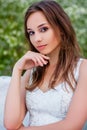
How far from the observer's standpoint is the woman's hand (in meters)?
2.12

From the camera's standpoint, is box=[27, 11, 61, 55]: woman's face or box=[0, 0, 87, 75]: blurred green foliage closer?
box=[27, 11, 61, 55]: woman's face

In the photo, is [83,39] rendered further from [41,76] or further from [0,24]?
[41,76]

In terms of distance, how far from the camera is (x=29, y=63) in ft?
7.23

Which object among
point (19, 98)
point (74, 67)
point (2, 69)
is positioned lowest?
point (2, 69)

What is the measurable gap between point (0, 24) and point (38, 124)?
210 centimetres

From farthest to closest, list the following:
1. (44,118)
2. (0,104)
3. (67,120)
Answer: (0,104)
(44,118)
(67,120)

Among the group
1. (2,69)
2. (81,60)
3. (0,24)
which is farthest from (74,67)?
(0,24)

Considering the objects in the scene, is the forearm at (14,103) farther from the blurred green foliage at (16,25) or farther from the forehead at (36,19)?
the blurred green foliage at (16,25)

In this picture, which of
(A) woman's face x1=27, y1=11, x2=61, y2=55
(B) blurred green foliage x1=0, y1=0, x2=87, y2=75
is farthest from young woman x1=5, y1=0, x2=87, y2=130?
(B) blurred green foliage x1=0, y1=0, x2=87, y2=75

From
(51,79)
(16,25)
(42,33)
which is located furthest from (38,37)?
(16,25)

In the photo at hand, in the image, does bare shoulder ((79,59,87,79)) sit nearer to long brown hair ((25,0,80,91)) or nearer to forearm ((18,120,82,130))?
long brown hair ((25,0,80,91))

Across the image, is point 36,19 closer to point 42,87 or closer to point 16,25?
point 42,87

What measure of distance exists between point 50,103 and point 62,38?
0.34 m

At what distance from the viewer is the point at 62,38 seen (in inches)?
84.0
